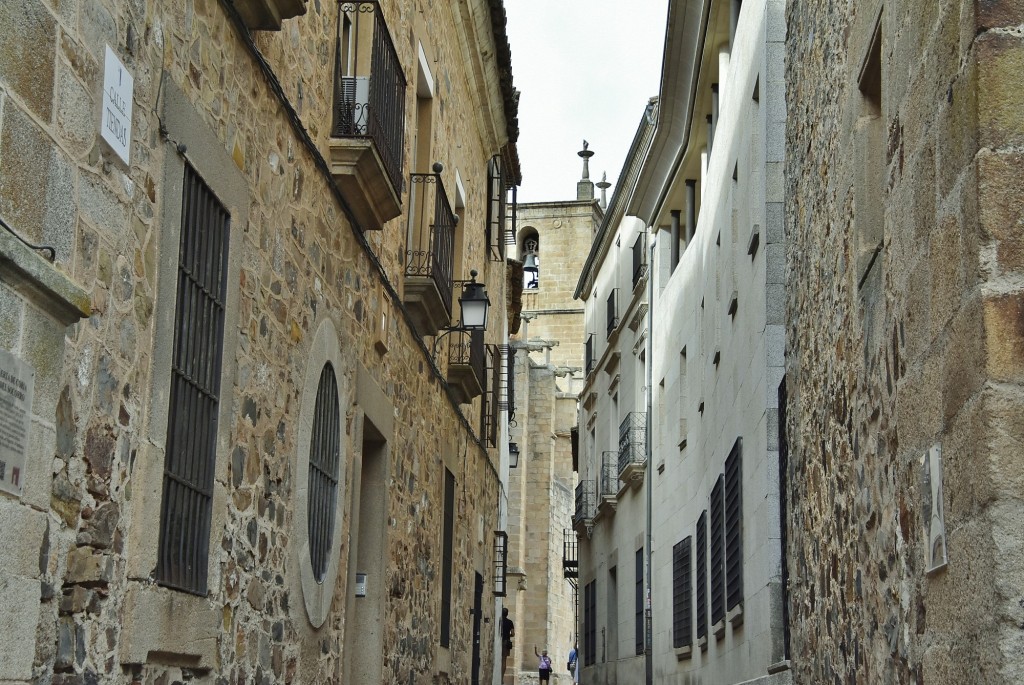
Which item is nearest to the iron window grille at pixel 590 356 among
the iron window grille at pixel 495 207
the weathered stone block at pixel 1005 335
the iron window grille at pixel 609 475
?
the iron window grille at pixel 609 475

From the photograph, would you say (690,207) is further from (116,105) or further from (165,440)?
(116,105)

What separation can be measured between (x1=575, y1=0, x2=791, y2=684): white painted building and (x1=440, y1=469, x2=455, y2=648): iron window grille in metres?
2.81

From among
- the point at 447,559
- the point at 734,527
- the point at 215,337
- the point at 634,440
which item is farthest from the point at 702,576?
the point at 215,337

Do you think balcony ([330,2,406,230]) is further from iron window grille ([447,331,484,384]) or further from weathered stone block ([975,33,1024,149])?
iron window grille ([447,331,484,384])

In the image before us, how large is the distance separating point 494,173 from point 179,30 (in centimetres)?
1272

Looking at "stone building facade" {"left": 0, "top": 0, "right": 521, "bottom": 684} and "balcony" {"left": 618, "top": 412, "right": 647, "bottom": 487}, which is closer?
"stone building facade" {"left": 0, "top": 0, "right": 521, "bottom": 684}

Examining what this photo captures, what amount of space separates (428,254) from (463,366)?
289cm

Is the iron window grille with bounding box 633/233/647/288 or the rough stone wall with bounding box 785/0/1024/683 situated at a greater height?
the iron window grille with bounding box 633/233/647/288

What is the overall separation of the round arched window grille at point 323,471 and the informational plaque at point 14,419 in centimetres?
388

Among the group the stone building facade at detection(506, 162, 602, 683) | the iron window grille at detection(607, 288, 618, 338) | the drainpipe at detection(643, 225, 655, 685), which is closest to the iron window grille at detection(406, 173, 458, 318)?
the drainpipe at detection(643, 225, 655, 685)

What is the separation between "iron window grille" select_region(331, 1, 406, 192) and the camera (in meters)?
8.27

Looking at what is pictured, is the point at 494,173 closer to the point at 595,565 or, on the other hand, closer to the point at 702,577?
the point at 702,577

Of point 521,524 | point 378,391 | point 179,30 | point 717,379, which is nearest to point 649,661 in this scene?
point 717,379

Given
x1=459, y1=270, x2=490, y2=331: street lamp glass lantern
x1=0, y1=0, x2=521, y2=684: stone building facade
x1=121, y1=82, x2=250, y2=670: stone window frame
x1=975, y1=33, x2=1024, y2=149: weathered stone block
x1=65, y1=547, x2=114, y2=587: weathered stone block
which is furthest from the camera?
x1=459, y1=270, x2=490, y2=331: street lamp glass lantern
